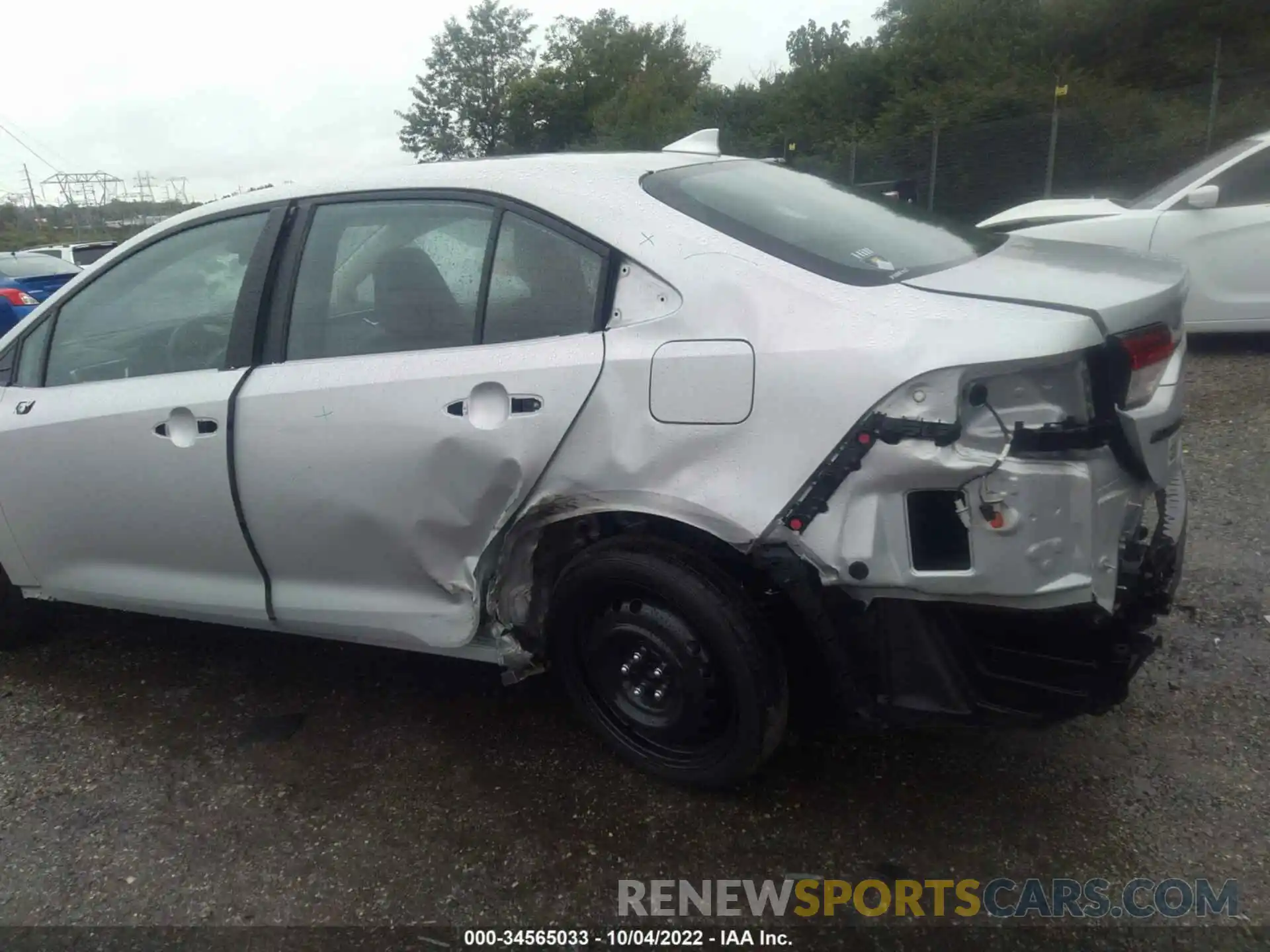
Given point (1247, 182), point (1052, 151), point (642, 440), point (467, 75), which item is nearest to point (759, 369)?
point (642, 440)

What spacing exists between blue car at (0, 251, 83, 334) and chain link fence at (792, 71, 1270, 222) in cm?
977

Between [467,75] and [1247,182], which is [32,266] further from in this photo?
[467,75]

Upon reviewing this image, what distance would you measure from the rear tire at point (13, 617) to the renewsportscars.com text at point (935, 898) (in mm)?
2728

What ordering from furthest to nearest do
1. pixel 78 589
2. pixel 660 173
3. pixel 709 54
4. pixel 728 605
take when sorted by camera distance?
1. pixel 709 54
2. pixel 78 589
3. pixel 660 173
4. pixel 728 605

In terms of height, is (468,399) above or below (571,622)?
above

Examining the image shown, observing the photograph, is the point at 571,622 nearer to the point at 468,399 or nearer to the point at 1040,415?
the point at 468,399

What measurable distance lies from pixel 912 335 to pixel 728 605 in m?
0.77

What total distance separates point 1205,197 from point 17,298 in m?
10.7

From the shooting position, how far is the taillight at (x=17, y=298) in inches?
407

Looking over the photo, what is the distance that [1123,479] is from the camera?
90.0 inches

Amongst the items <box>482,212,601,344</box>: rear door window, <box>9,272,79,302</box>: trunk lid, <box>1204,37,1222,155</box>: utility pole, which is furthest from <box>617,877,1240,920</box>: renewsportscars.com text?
<box>1204,37,1222,155</box>: utility pole

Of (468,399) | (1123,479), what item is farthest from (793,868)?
(468,399)

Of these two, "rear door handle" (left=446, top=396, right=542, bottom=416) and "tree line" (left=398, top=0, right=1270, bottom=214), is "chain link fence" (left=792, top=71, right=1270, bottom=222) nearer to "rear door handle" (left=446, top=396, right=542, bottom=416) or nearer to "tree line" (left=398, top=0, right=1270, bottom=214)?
"tree line" (left=398, top=0, right=1270, bottom=214)

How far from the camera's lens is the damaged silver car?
7.22ft
